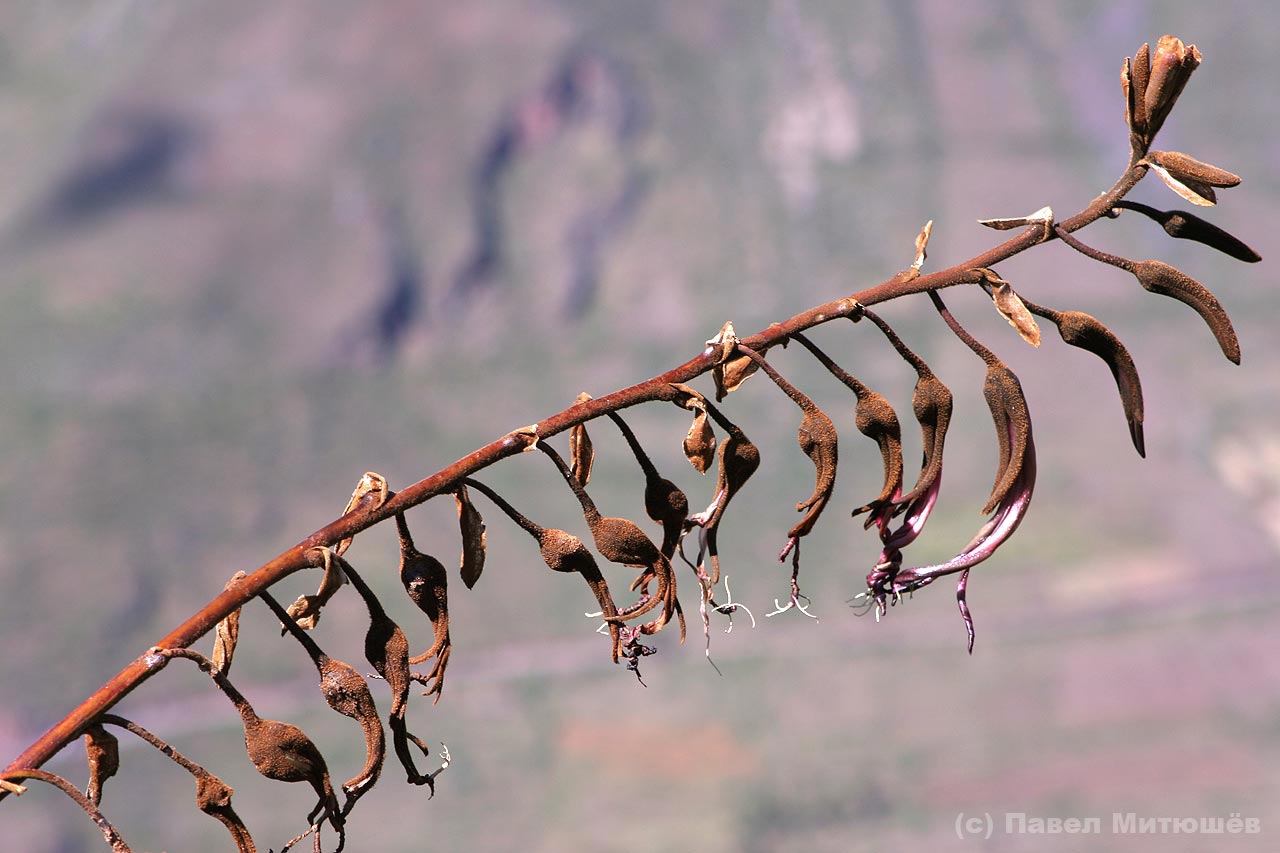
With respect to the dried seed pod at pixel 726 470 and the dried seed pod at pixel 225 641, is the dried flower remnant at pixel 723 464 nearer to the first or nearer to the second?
the dried seed pod at pixel 726 470

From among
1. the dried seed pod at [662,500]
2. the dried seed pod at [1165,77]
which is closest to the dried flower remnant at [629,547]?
the dried seed pod at [662,500]

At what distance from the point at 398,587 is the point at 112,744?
1677 millimetres

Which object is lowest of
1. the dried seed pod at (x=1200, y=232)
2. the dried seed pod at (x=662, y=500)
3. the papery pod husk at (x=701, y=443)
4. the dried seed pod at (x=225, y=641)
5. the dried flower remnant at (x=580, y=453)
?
the dried seed pod at (x=225, y=641)

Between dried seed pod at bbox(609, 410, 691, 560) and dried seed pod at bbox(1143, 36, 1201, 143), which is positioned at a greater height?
dried seed pod at bbox(1143, 36, 1201, 143)

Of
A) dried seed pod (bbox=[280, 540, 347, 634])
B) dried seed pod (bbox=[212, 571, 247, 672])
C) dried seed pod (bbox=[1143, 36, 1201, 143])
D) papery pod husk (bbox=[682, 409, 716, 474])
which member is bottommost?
dried seed pod (bbox=[212, 571, 247, 672])

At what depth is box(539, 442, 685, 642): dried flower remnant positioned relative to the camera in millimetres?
432

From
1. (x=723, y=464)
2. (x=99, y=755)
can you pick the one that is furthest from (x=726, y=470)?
(x=99, y=755)

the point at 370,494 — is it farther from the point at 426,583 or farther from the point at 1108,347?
the point at 1108,347

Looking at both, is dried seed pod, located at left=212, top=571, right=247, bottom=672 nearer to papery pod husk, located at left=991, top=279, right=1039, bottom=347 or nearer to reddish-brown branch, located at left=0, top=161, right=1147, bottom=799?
reddish-brown branch, located at left=0, top=161, right=1147, bottom=799

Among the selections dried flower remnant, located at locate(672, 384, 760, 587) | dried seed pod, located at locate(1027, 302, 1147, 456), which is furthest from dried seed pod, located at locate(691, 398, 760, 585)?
dried seed pod, located at locate(1027, 302, 1147, 456)

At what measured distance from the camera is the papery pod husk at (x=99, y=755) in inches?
16.7

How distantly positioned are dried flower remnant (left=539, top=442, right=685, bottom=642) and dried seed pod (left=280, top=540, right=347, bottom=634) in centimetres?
8

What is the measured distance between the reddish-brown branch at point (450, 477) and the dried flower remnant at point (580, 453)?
25 mm

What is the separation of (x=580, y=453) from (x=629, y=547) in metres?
0.05
